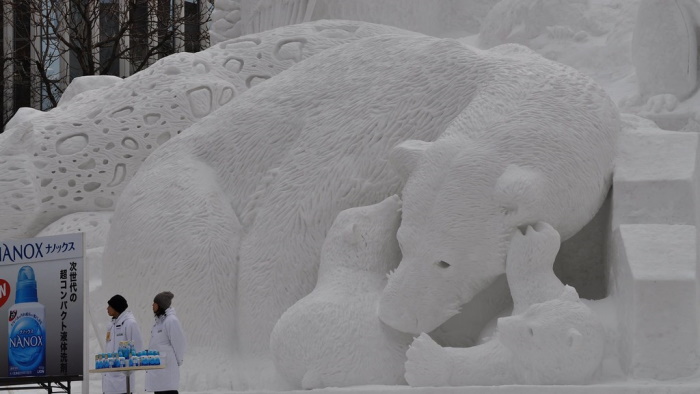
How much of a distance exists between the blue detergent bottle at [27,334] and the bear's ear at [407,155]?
5.16ft

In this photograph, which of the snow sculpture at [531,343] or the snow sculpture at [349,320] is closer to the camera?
the snow sculpture at [531,343]

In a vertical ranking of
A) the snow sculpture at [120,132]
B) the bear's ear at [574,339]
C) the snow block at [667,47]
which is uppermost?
the snow block at [667,47]

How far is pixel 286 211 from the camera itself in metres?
6.41

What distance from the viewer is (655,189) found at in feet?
18.7

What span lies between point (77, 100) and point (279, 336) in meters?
3.60

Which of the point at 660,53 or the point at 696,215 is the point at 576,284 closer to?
the point at 696,215

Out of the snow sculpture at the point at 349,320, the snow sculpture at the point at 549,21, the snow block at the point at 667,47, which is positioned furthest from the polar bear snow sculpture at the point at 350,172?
the snow sculpture at the point at 549,21

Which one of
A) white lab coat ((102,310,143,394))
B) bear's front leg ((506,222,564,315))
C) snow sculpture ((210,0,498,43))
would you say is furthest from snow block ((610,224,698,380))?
snow sculpture ((210,0,498,43))

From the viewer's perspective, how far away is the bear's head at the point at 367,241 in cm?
589

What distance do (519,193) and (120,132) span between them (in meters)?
3.37

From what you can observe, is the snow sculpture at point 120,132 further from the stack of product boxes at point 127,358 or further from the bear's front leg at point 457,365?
the bear's front leg at point 457,365

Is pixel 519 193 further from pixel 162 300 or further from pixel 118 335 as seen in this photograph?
pixel 118 335

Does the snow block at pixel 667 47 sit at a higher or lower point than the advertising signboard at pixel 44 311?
higher

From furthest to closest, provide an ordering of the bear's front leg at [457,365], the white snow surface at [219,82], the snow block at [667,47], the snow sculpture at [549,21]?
the snow sculpture at [549,21] → the white snow surface at [219,82] → the snow block at [667,47] → the bear's front leg at [457,365]
